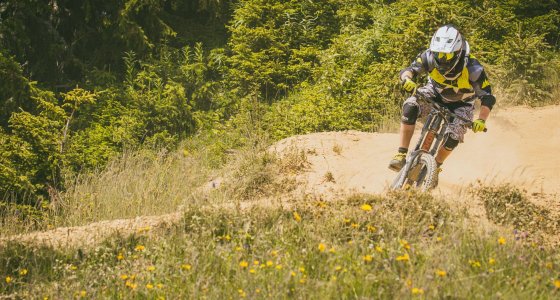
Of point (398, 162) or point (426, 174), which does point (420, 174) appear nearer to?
point (426, 174)

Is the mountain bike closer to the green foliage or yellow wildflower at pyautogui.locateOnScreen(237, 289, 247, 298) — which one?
yellow wildflower at pyautogui.locateOnScreen(237, 289, 247, 298)

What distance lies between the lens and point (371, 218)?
Result: 216 inches

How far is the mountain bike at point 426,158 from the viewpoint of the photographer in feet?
20.7

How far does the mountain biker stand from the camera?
6312 mm

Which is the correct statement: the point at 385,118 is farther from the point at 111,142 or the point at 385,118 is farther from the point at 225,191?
the point at 111,142

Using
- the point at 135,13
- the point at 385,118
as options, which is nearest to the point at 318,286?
the point at 385,118

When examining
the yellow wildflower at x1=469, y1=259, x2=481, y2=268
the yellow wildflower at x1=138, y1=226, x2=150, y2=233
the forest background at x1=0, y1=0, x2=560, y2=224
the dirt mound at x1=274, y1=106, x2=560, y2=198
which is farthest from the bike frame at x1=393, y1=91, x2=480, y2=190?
the forest background at x1=0, y1=0, x2=560, y2=224

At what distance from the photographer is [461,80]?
674 centimetres

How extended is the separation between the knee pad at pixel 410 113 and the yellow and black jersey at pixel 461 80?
1.30 ft

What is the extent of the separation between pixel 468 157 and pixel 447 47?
157 inches

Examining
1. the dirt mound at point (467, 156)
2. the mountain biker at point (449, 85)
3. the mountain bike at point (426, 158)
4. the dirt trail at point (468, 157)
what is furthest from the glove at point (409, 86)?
the dirt mound at point (467, 156)

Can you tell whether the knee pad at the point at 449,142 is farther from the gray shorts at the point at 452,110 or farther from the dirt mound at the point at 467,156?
the dirt mound at the point at 467,156

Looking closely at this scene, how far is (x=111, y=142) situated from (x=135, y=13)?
10.6ft

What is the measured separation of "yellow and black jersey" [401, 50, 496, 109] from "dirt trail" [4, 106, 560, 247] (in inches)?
48.7
